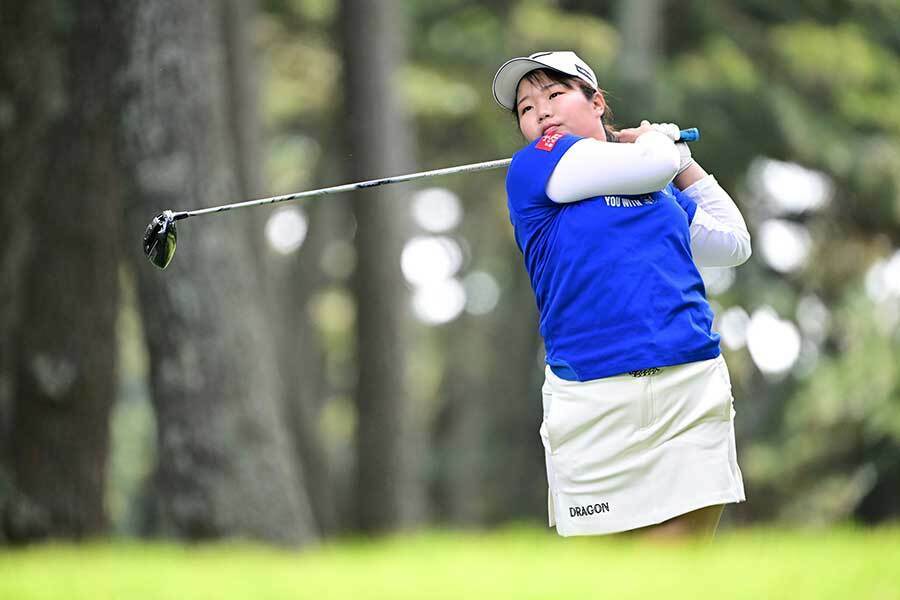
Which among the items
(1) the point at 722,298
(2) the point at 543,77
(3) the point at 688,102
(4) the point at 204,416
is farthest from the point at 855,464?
(2) the point at 543,77

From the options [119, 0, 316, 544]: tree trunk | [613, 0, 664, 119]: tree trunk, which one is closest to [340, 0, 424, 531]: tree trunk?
[613, 0, 664, 119]: tree trunk

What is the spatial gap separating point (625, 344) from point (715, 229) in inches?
17.6

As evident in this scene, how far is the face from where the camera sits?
2.98m

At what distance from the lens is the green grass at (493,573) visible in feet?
14.8

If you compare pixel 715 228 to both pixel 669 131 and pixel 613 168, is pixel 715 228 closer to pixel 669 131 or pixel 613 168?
pixel 669 131

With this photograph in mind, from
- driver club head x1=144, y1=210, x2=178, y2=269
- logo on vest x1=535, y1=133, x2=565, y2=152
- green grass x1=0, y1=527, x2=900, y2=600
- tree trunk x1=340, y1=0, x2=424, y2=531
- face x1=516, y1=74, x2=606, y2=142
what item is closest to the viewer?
logo on vest x1=535, y1=133, x2=565, y2=152

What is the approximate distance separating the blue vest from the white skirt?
1.8 inches

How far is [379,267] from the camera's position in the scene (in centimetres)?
1036

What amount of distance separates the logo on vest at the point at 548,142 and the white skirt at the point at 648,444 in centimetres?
51

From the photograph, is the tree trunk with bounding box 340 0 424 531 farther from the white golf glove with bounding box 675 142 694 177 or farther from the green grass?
the white golf glove with bounding box 675 142 694 177

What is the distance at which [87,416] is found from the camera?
866 cm

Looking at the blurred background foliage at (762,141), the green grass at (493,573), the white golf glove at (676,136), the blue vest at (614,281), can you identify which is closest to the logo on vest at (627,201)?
the blue vest at (614,281)

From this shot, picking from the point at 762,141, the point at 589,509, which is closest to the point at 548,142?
the point at 589,509

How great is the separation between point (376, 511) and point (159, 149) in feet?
15.1
